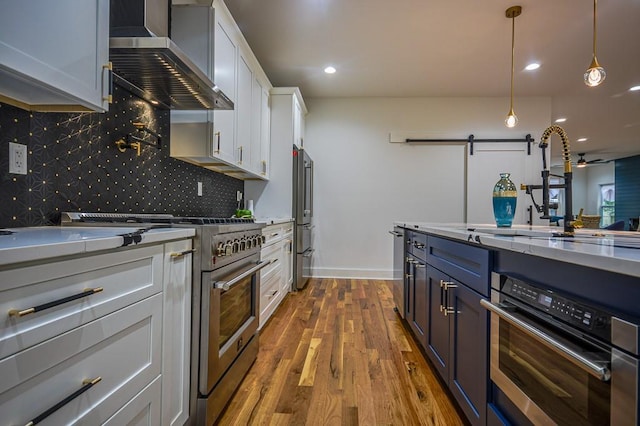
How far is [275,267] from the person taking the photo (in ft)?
9.90

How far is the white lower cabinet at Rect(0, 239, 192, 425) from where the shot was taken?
0.63 m

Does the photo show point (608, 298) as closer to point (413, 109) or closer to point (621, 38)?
point (621, 38)

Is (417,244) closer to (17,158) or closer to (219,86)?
(219,86)

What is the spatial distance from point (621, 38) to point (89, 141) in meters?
4.63

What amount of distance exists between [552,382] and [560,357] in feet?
0.30

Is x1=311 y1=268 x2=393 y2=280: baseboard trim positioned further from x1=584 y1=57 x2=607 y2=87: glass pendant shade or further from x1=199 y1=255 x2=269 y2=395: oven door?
x1=584 y1=57 x2=607 y2=87: glass pendant shade

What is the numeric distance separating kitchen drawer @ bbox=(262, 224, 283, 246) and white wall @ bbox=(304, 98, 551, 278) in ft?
5.80

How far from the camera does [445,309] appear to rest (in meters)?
1.67

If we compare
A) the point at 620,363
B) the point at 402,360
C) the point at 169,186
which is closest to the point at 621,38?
the point at 402,360

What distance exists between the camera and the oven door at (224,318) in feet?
4.45

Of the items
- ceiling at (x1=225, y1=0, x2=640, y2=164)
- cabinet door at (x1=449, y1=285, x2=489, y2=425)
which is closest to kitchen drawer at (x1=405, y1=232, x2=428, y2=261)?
cabinet door at (x1=449, y1=285, x2=489, y2=425)

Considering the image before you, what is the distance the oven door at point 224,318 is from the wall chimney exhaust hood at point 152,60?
1.04 m

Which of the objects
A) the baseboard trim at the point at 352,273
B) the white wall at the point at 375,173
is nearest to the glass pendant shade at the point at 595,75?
the white wall at the point at 375,173

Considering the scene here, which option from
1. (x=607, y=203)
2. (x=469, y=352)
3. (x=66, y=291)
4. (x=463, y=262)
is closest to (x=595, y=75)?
(x=463, y=262)
